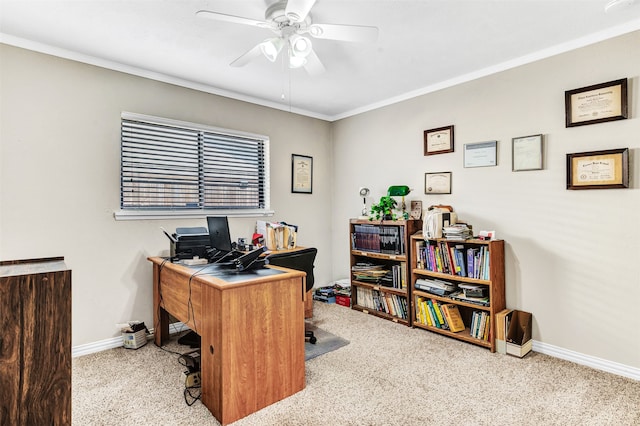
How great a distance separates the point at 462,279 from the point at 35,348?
9.53 ft

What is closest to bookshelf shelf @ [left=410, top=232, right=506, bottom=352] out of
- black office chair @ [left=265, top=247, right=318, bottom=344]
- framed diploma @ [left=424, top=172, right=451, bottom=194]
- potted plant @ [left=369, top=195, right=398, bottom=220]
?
potted plant @ [left=369, top=195, right=398, bottom=220]

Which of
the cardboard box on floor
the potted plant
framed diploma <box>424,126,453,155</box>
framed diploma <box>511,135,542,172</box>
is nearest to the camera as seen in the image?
the cardboard box on floor

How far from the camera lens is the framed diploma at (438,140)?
338 cm

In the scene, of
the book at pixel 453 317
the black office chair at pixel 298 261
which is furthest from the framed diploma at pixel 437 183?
the black office chair at pixel 298 261

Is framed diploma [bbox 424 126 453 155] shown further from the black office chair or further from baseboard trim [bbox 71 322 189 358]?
baseboard trim [bbox 71 322 189 358]

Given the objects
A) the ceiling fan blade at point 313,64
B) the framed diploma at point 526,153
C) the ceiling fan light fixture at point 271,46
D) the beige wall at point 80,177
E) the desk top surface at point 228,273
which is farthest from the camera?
the framed diploma at point 526,153

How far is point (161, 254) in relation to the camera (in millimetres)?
3197

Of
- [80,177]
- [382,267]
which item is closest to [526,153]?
[382,267]

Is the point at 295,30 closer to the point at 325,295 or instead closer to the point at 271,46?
the point at 271,46

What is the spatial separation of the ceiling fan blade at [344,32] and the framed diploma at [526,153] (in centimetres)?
172

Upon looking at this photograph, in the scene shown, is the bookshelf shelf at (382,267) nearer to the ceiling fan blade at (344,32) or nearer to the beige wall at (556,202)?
the beige wall at (556,202)

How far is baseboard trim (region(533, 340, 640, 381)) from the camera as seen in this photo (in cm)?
236

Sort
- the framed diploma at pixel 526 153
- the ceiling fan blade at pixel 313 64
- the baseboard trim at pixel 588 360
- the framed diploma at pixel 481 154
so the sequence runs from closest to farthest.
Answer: the ceiling fan blade at pixel 313 64 < the baseboard trim at pixel 588 360 < the framed diploma at pixel 526 153 < the framed diploma at pixel 481 154

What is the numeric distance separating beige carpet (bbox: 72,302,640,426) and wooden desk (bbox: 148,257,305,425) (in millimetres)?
111
